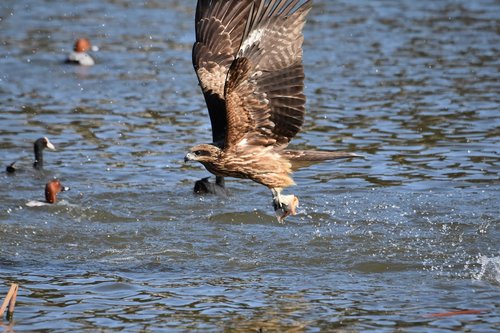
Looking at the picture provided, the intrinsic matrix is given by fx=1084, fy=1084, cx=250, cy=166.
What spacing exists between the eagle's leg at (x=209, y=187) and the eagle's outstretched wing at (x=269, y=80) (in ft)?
6.64

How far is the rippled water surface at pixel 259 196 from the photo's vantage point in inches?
276

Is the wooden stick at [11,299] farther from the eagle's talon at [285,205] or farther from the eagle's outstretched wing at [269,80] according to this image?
the eagle's talon at [285,205]

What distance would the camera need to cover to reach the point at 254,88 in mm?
7590

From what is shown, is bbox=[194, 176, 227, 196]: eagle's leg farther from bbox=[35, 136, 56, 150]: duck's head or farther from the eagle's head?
the eagle's head

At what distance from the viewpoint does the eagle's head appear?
781cm

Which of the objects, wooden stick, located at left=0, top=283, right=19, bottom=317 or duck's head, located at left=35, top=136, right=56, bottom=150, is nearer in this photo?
wooden stick, located at left=0, top=283, right=19, bottom=317

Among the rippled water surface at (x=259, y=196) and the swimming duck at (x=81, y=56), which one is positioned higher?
the swimming duck at (x=81, y=56)

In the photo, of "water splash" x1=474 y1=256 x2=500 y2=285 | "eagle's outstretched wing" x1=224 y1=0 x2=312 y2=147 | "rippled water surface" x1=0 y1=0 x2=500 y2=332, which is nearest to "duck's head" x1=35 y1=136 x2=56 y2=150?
"rippled water surface" x1=0 y1=0 x2=500 y2=332

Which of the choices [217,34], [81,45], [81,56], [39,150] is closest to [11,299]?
[217,34]

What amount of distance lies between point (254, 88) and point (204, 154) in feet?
2.11

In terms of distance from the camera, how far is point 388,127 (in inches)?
480

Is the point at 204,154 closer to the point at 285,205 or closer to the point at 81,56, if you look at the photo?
the point at 285,205

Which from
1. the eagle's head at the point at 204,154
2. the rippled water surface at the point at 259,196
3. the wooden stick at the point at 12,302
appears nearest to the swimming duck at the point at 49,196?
the rippled water surface at the point at 259,196

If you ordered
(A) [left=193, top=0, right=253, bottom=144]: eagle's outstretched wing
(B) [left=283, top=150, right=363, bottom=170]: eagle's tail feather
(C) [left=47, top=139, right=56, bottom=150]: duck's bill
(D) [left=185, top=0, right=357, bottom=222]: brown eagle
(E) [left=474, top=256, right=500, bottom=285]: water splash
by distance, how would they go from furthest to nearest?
(C) [left=47, top=139, right=56, bottom=150]: duck's bill → (A) [left=193, top=0, right=253, bottom=144]: eagle's outstretched wing → (B) [left=283, top=150, right=363, bottom=170]: eagle's tail feather → (D) [left=185, top=0, right=357, bottom=222]: brown eagle → (E) [left=474, top=256, right=500, bottom=285]: water splash
